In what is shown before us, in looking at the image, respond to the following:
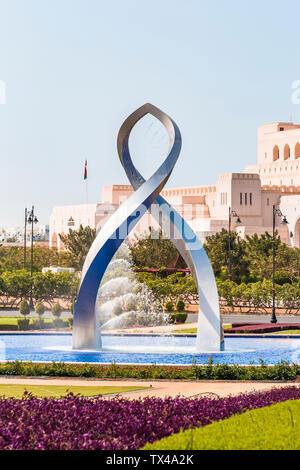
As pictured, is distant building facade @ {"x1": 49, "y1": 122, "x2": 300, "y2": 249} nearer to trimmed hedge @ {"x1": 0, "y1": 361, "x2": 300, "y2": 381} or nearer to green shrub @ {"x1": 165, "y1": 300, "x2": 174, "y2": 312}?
green shrub @ {"x1": 165, "y1": 300, "x2": 174, "y2": 312}

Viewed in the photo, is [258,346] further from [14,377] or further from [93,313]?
[14,377]

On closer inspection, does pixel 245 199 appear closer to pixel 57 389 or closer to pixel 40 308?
pixel 40 308

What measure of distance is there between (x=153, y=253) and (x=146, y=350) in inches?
1260

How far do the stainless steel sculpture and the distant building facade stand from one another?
4503 cm

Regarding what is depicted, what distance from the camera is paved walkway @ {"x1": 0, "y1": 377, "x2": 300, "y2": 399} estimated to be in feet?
45.8

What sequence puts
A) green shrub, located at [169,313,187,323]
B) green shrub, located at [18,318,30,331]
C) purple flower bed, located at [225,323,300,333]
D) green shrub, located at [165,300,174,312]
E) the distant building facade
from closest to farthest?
1. purple flower bed, located at [225,323,300,333]
2. green shrub, located at [18,318,30,331]
3. green shrub, located at [169,313,187,323]
4. green shrub, located at [165,300,174,312]
5. the distant building facade

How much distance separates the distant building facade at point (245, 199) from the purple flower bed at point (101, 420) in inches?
2189

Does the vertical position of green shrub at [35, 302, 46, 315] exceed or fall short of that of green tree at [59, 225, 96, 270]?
it falls short

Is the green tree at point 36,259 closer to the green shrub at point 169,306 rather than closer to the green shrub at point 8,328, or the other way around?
the green shrub at point 169,306

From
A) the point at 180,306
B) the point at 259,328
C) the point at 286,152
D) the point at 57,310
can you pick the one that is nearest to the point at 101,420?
the point at 259,328

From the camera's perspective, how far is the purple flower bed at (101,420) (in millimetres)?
8219

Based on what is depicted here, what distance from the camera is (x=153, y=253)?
2099 inches

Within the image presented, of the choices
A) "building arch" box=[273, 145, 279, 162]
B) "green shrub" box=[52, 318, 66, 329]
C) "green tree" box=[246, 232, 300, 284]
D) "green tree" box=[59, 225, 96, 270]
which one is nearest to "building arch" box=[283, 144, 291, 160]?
"building arch" box=[273, 145, 279, 162]

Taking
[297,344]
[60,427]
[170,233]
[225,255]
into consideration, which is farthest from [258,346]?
[225,255]
